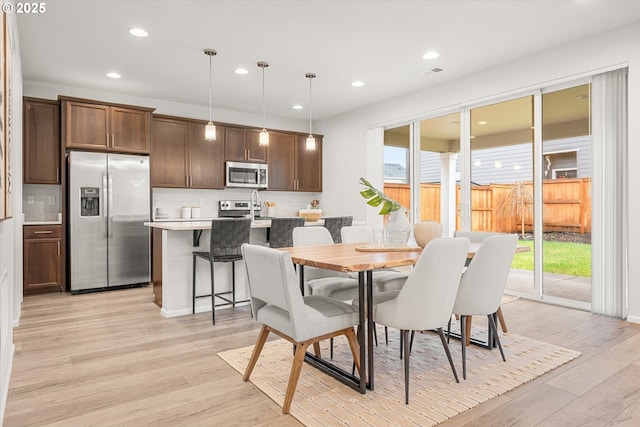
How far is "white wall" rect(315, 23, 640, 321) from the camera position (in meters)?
3.59

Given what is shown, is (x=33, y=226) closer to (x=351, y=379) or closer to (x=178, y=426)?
(x=178, y=426)

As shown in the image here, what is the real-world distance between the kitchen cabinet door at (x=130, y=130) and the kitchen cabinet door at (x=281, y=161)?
2120 millimetres

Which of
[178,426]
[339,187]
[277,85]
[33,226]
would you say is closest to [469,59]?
[277,85]

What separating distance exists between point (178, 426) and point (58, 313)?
2807 millimetres

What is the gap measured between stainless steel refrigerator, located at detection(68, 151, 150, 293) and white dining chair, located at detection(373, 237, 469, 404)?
406 centimetres

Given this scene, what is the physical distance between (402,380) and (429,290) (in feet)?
2.20

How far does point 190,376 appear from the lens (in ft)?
8.20

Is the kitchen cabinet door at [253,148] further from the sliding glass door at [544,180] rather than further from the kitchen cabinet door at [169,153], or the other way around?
the sliding glass door at [544,180]

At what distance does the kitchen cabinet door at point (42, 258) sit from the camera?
4738 mm

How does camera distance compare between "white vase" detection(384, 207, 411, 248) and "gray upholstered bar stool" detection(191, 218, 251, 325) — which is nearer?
"white vase" detection(384, 207, 411, 248)

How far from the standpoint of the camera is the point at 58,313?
4.00 m

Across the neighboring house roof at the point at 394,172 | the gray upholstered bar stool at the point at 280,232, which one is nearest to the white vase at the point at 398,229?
the gray upholstered bar stool at the point at 280,232

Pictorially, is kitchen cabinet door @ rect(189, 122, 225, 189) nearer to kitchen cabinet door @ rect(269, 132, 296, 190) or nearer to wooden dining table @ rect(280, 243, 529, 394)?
kitchen cabinet door @ rect(269, 132, 296, 190)

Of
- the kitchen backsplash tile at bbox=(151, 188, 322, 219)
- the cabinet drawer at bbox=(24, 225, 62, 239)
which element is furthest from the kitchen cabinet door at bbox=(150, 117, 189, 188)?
the cabinet drawer at bbox=(24, 225, 62, 239)
